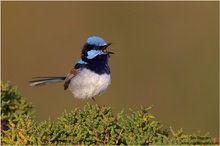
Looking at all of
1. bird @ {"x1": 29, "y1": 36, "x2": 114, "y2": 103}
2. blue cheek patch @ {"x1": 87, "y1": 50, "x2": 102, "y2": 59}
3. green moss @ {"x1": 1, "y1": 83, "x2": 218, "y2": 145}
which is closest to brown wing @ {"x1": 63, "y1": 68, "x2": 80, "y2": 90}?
bird @ {"x1": 29, "y1": 36, "x2": 114, "y2": 103}

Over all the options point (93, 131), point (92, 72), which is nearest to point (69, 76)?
point (92, 72)

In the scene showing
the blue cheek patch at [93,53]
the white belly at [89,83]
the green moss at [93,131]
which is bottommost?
the green moss at [93,131]

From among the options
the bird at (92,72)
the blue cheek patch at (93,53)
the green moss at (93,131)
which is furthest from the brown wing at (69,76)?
the green moss at (93,131)

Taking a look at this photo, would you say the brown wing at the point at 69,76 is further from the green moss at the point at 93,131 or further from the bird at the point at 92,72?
the green moss at the point at 93,131

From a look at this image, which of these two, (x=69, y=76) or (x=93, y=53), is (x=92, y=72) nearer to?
(x=93, y=53)

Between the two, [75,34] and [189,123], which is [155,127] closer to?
[189,123]

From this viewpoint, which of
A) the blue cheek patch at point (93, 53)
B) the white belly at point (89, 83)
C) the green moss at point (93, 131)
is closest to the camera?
the green moss at point (93, 131)

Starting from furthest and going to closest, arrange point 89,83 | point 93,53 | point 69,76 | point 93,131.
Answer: point 69,76
point 93,53
point 89,83
point 93,131

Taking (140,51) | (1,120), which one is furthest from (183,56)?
(1,120)

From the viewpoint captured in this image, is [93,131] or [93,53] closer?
[93,131]
